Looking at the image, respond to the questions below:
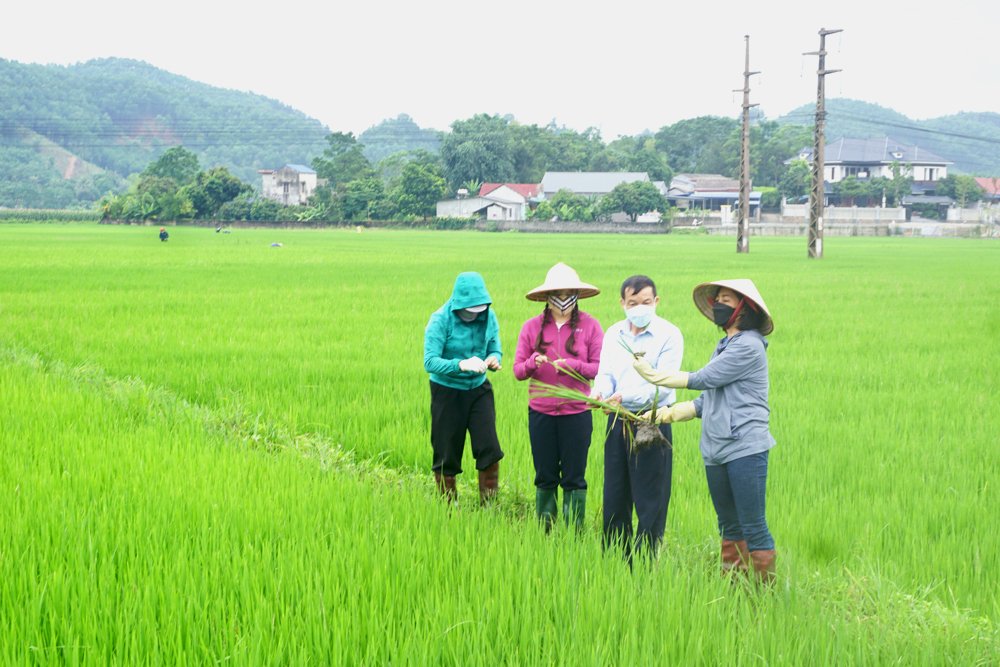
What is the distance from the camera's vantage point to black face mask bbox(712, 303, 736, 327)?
395 cm

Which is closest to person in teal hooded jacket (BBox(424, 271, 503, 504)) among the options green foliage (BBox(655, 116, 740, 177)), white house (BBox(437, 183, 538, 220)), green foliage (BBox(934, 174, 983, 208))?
white house (BBox(437, 183, 538, 220))

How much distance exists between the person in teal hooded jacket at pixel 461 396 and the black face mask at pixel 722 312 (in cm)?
144

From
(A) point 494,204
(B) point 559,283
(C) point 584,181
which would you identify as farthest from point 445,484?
(C) point 584,181

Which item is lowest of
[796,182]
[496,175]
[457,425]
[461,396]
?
[457,425]

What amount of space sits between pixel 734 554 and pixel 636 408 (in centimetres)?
74

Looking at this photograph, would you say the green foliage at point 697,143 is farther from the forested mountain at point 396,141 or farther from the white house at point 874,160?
the forested mountain at point 396,141

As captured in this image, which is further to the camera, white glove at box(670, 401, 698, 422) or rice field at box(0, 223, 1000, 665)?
white glove at box(670, 401, 698, 422)

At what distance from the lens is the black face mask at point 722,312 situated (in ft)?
13.0

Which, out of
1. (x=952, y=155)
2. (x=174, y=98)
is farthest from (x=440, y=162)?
(x=952, y=155)

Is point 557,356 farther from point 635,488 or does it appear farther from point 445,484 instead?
point 445,484

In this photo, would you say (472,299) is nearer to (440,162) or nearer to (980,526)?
(980,526)

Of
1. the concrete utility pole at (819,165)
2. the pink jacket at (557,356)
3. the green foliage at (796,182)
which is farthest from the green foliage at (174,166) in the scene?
the pink jacket at (557,356)

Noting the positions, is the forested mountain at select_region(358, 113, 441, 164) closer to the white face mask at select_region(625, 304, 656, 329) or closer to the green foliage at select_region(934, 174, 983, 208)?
the green foliage at select_region(934, 174, 983, 208)

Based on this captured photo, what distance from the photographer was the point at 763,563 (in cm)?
390
